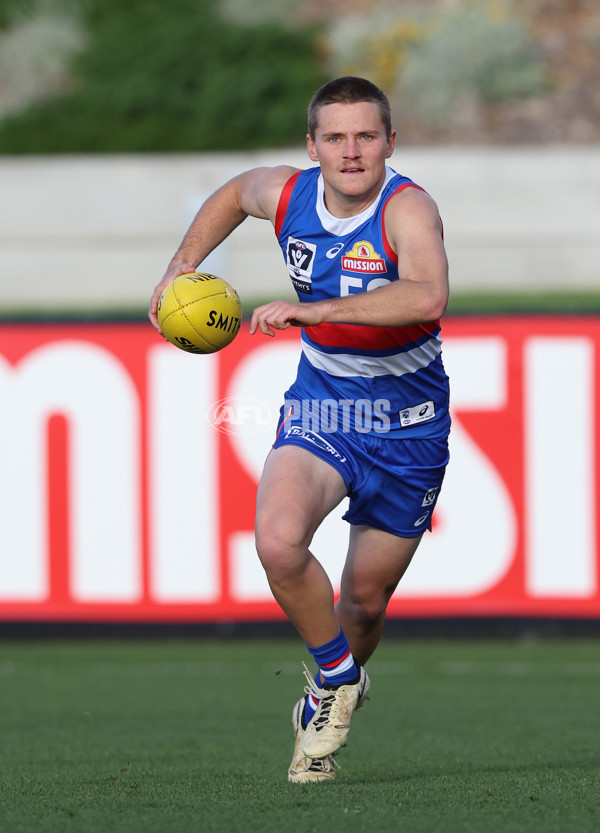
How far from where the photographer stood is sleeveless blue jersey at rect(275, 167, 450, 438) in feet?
17.0

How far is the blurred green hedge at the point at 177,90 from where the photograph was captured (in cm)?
2119

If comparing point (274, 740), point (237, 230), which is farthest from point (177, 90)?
point (274, 740)

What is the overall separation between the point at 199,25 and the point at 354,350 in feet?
61.3

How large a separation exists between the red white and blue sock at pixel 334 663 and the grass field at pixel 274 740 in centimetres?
37

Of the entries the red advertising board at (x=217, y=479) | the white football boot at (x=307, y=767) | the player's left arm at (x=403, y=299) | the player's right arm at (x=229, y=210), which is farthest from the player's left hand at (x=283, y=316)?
the red advertising board at (x=217, y=479)

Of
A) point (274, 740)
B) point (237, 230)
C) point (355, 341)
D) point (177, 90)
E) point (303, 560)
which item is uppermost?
point (177, 90)

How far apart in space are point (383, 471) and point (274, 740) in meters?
1.92

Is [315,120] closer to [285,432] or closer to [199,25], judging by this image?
[285,432]

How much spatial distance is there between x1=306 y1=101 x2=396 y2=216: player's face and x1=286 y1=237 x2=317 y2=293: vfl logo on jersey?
274 millimetres

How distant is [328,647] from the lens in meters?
5.16

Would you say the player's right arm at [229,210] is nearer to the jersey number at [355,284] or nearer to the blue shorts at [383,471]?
the jersey number at [355,284]

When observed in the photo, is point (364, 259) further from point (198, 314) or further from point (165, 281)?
point (165, 281)

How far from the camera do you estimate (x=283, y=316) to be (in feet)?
15.3

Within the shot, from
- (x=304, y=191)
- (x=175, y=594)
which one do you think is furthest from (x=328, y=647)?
(x=175, y=594)
